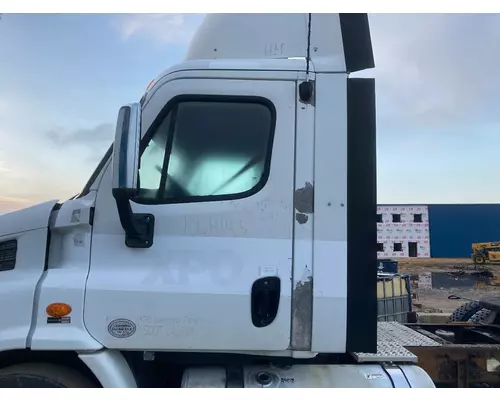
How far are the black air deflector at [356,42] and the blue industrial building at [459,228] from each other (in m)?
29.9

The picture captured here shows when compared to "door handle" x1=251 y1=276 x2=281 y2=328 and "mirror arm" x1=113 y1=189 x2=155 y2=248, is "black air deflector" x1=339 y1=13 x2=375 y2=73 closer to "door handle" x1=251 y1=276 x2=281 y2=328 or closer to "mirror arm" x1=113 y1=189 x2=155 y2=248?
"door handle" x1=251 y1=276 x2=281 y2=328

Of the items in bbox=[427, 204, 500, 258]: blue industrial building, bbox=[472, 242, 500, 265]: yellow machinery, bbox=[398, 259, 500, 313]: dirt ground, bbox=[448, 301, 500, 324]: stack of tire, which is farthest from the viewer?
bbox=[427, 204, 500, 258]: blue industrial building

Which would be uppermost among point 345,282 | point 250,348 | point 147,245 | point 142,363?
point 147,245

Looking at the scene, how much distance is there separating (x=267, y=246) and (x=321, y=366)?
866 mm

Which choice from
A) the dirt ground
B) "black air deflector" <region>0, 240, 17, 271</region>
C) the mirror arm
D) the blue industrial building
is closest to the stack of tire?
the dirt ground

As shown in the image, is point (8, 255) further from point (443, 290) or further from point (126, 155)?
point (443, 290)

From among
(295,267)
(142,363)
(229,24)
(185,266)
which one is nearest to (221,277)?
(185,266)

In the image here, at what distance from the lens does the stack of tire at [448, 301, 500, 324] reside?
172 inches

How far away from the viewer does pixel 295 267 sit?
2332 millimetres

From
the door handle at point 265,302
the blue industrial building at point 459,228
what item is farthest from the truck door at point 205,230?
the blue industrial building at point 459,228

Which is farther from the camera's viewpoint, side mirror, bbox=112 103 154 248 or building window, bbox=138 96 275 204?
building window, bbox=138 96 275 204

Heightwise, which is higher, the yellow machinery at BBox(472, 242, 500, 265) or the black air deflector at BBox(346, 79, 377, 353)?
the yellow machinery at BBox(472, 242, 500, 265)

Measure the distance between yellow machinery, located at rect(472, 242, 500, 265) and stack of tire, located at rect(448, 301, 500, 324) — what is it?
72.9 feet

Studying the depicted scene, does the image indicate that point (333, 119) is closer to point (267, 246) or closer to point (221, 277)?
point (267, 246)
